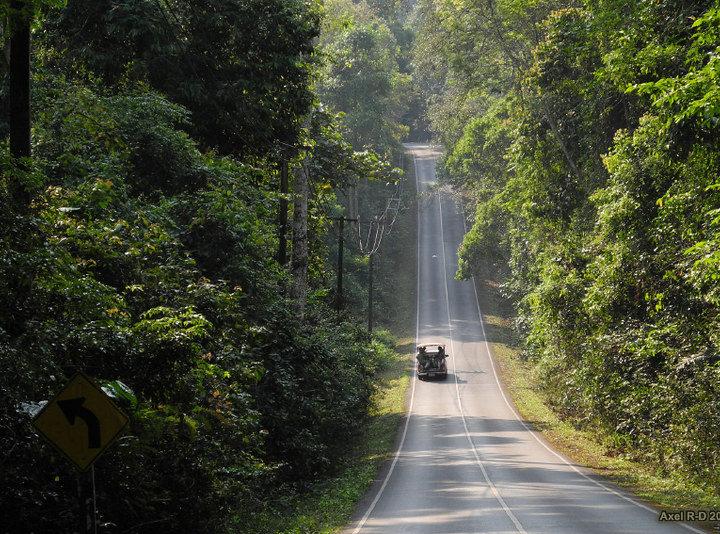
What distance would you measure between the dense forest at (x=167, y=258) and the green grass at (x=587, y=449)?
7.33m

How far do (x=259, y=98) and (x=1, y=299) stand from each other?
1221 cm

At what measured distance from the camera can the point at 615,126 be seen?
24.5 m

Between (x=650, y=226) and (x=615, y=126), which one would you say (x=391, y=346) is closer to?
(x=615, y=126)

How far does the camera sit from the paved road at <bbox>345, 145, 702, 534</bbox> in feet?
40.8

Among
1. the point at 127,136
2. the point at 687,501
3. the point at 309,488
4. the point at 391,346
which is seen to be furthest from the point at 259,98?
the point at 391,346

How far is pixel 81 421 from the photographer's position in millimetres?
6012

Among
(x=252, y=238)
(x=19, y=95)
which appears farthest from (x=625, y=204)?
(x=19, y=95)

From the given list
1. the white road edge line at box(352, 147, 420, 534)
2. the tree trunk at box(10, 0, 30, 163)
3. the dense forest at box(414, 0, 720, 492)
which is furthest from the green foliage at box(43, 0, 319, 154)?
the white road edge line at box(352, 147, 420, 534)

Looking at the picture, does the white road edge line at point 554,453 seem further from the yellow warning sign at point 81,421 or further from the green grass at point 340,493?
the yellow warning sign at point 81,421

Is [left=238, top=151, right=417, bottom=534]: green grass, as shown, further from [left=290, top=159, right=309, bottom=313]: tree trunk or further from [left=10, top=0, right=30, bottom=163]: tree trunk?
[left=10, top=0, right=30, bottom=163]: tree trunk

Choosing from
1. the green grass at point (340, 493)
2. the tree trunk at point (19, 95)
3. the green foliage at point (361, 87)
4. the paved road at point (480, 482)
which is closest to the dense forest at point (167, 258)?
the tree trunk at point (19, 95)

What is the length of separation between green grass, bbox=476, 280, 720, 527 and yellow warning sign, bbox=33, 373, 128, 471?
1160 cm

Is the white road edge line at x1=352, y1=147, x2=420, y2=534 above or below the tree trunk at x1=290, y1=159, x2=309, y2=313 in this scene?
below

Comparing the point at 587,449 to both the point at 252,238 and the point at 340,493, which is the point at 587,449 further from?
the point at 252,238
